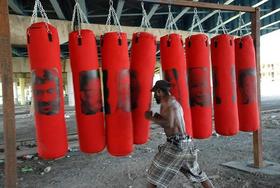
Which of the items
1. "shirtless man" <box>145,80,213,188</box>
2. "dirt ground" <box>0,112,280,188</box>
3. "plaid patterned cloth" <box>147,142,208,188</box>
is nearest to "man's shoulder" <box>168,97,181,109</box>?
"shirtless man" <box>145,80,213,188</box>

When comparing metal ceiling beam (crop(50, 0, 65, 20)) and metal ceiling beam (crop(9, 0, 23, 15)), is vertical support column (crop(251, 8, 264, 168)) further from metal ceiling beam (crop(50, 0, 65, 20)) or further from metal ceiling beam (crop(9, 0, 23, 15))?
metal ceiling beam (crop(9, 0, 23, 15))

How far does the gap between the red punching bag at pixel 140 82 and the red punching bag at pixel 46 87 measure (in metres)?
0.80

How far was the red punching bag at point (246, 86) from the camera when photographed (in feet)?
14.2

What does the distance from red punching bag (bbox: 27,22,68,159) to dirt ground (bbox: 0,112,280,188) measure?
6.76 ft

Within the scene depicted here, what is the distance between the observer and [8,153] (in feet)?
10.5

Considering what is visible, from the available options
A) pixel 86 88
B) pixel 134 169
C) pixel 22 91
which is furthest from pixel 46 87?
pixel 22 91

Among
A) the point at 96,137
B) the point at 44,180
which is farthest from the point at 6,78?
the point at 44,180

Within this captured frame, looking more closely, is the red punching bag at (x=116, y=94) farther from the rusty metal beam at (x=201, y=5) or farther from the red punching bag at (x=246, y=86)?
the red punching bag at (x=246, y=86)

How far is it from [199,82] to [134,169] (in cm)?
249

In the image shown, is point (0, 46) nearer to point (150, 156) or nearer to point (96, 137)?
point (96, 137)

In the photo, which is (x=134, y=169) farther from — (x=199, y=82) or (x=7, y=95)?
(x=7, y=95)

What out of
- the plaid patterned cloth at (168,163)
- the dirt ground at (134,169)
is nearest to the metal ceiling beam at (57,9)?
the dirt ground at (134,169)

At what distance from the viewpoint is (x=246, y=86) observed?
4.32 m

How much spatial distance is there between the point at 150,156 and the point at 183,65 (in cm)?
355
